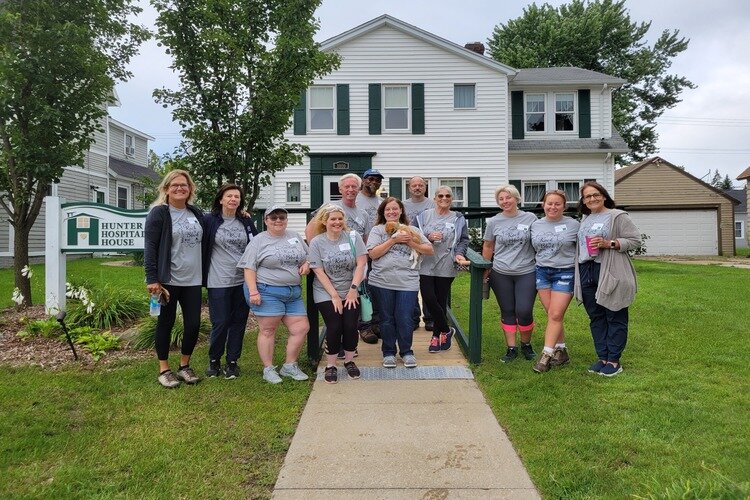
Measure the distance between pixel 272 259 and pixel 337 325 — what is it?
75 centimetres

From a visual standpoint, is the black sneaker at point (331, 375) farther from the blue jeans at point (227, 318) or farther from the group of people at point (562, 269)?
the group of people at point (562, 269)

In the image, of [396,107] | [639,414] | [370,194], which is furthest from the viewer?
[396,107]

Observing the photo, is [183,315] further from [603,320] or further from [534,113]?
[534,113]

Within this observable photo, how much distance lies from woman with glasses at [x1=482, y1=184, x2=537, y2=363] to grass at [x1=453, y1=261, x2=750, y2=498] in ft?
1.21

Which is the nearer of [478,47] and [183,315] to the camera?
[183,315]

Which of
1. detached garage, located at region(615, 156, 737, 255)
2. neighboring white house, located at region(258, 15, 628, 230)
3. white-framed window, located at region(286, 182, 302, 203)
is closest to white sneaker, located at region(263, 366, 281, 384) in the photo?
neighboring white house, located at region(258, 15, 628, 230)

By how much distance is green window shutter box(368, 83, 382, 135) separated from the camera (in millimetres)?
16141

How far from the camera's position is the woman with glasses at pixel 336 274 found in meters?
→ 4.43

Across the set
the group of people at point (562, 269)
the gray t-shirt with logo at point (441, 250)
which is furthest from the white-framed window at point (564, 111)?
the gray t-shirt with logo at point (441, 250)

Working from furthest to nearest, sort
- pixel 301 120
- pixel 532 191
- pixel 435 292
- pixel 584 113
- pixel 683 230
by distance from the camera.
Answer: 1. pixel 683 230
2. pixel 532 191
3. pixel 584 113
4. pixel 301 120
5. pixel 435 292

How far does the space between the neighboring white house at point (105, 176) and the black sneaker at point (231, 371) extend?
14364mm

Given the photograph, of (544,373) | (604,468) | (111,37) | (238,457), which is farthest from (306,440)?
(111,37)

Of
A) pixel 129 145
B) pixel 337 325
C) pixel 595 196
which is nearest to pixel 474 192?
pixel 595 196

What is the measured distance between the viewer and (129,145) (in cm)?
2669
